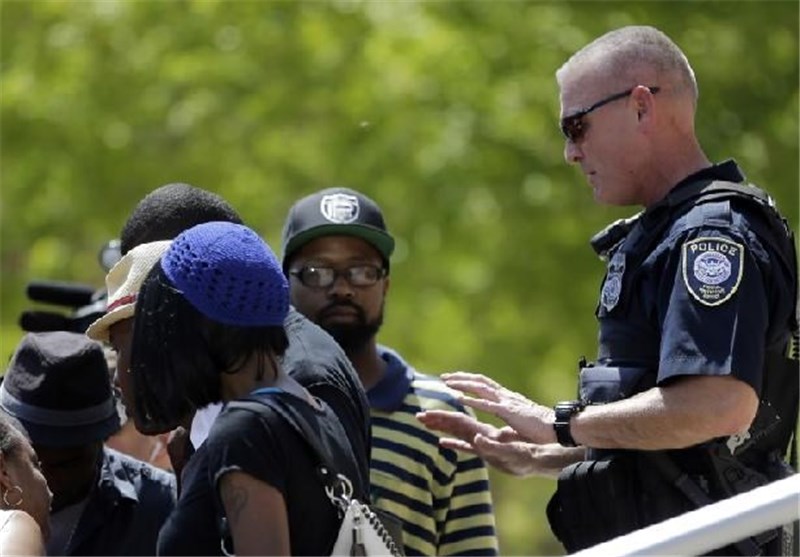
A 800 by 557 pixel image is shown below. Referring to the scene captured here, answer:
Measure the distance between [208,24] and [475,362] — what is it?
2819 mm

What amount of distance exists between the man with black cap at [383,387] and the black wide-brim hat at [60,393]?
760 mm

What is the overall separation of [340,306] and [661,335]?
158cm

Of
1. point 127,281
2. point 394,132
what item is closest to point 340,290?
point 127,281

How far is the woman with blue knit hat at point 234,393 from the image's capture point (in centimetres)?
360

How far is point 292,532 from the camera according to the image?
12.0 feet

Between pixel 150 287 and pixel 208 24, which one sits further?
pixel 208 24

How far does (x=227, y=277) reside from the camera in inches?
147

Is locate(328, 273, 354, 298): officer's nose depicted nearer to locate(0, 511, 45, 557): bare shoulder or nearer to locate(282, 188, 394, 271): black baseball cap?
locate(282, 188, 394, 271): black baseball cap

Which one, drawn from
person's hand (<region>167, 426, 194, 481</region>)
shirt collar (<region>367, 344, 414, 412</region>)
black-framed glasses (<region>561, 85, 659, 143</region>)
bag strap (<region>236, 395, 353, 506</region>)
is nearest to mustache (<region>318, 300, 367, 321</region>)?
shirt collar (<region>367, 344, 414, 412</region>)

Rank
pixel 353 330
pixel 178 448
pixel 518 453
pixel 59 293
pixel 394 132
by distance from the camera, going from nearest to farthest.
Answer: pixel 178 448 → pixel 518 453 → pixel 353 330 → pixel 59 293 → pixel 394 132

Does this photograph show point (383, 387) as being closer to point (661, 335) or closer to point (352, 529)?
point (661, 335)

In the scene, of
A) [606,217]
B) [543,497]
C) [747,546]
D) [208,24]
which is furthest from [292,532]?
[543,497]

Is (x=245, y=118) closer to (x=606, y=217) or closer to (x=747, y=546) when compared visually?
(x=606, y=217)

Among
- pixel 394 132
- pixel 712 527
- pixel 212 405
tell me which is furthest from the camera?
pixel 394 132
